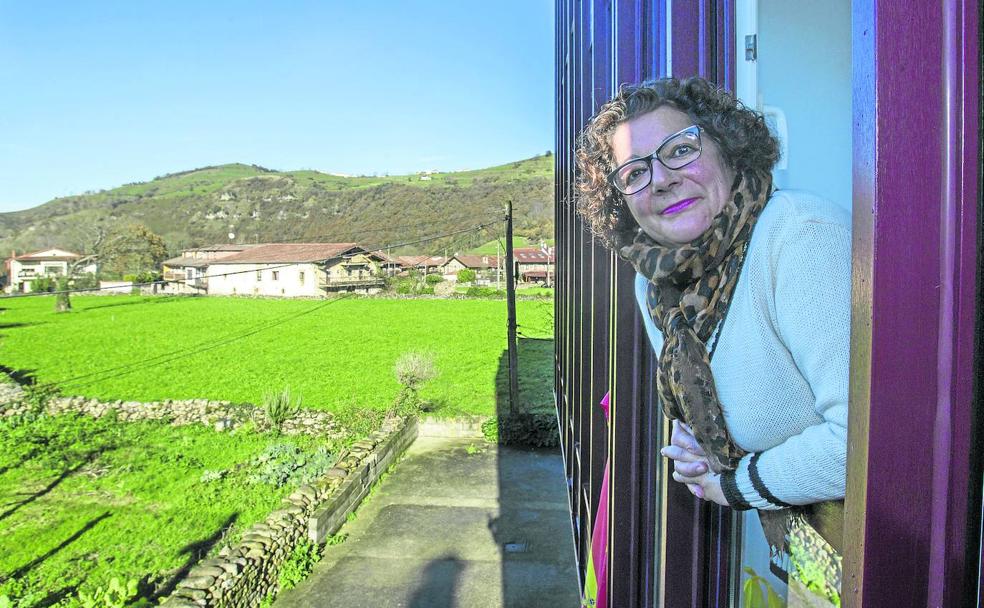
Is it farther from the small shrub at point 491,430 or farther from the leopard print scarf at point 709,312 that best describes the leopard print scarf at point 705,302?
the small shrub at point 491,430

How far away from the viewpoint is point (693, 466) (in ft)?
2.91

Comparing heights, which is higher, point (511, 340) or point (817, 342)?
point (817, 342)

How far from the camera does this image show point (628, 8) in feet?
5.69

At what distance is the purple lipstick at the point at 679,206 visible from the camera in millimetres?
881

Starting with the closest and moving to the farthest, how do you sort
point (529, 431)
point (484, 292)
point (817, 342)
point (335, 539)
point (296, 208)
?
point (817, 342)
point (335, 539)
point (529, 431)
point (484, 292)
point (296, 208)

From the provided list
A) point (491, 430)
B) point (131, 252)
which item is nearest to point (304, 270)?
point (131, 252)

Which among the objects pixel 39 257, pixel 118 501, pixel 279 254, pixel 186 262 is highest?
pixel 39 257

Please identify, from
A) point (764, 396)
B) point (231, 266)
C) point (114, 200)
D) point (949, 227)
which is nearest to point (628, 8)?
point (764, 396)

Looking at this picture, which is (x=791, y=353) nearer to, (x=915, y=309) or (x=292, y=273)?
(x=915, y=309)

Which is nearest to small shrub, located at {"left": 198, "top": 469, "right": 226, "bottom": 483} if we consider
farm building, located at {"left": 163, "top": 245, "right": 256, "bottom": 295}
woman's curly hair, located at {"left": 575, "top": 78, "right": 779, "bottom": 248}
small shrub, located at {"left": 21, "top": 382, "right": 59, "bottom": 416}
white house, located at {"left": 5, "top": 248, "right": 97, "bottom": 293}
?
small shrub, located at {"left": 21, "top": 382, "right": 59, "bottom": 416}

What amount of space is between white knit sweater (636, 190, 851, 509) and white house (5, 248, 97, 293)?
72.2 metres

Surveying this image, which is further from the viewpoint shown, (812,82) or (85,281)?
(85,281)

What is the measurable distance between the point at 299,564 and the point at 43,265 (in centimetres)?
7128

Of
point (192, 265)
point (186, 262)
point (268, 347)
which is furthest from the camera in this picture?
point (186, 262)
